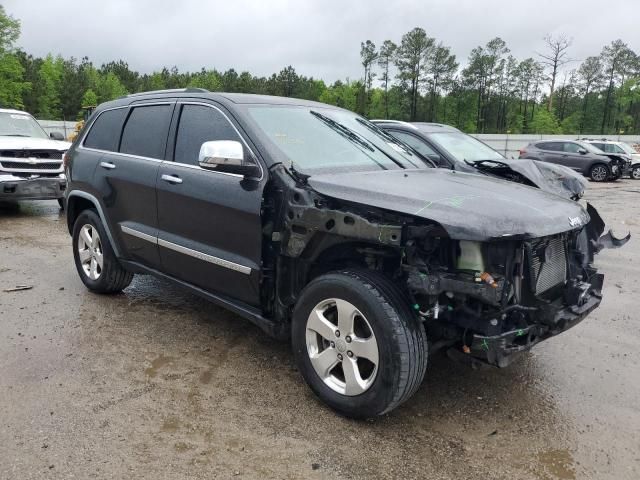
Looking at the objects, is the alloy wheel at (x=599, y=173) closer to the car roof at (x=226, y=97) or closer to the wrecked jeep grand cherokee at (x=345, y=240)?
the wrecked jeep grand cherokee at (x=345, y=240)

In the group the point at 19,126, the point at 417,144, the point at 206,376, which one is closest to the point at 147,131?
the point at 206,376

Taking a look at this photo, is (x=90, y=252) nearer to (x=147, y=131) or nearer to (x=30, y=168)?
(x=147, y=131)

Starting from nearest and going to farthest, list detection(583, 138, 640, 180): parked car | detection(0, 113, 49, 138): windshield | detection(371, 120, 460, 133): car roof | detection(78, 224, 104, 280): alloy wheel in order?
detection(78, 224, 104, 280): alloy wheel → detection(371, 120, 460, 133): car roof → detection(0, 113, 49, 138): windshield → detection(583, 138, 640, 180): parked car

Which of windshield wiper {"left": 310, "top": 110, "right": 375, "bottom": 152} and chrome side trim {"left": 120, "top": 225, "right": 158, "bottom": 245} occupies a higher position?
windshield wiper {"left": 310, "top": 110, "right": 375, "bottom": 152}

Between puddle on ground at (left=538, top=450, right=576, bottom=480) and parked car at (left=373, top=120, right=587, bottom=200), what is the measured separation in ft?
14.4

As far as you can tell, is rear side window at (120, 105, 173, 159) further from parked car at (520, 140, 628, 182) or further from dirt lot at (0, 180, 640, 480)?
parked car at (520, 140, 628, 182)

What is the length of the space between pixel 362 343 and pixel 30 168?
28.5ft

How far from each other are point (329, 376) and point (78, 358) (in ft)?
6.19

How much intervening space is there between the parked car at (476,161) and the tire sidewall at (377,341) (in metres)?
3.88

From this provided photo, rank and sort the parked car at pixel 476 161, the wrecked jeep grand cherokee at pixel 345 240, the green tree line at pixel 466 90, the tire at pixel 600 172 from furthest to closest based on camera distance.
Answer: the green tree line at pixel 466 90 < the tire at pixel 600 172 < the parked car at pixel 476 161 < the wrecked jeep grand cherokee at pixel 345 240

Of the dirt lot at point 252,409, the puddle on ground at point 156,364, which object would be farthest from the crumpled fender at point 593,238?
the puddle on ground at point 156,364

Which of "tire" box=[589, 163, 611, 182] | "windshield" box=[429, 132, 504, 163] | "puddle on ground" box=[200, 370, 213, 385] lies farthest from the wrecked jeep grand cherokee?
"tire" box=[589, 163, 611, 182]

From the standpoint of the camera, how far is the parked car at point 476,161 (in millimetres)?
7258

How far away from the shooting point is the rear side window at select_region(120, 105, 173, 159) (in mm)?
4320
